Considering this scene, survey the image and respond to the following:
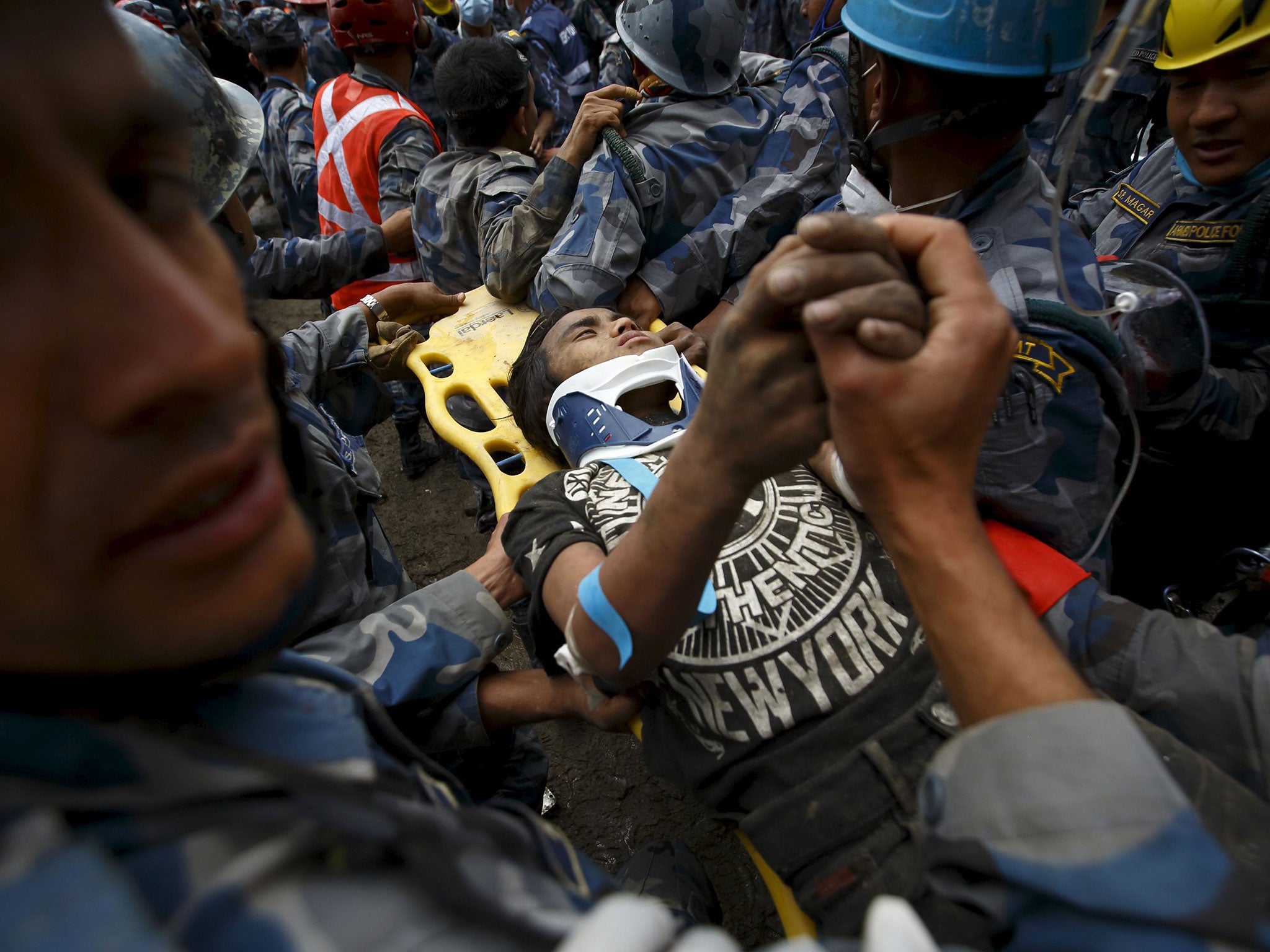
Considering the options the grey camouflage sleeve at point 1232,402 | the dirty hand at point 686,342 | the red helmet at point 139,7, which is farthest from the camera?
the red helmet at point 139,7

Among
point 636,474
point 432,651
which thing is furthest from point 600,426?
point 432,651

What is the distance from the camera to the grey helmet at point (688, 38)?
2768 millimetres

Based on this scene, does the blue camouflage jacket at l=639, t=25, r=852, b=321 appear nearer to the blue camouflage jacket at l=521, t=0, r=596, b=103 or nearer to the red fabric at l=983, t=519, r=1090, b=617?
the red fabric at l=983, t=519, r=1090, b=617

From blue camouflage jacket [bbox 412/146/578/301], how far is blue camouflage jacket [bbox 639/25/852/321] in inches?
18.6

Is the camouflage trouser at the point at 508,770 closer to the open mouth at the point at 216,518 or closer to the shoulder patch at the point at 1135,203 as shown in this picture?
the open mouth at the point at 216,518

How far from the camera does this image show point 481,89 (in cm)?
311

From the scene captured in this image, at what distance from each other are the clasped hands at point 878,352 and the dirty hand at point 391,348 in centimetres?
210

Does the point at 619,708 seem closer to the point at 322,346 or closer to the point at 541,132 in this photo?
the point at 322,346

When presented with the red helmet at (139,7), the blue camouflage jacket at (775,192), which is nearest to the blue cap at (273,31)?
the red helmet at (139,7)

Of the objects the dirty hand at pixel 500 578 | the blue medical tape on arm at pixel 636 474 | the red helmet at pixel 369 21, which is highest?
the red helmet at pixel 369 21

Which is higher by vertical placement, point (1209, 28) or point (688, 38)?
point (1209, 28)

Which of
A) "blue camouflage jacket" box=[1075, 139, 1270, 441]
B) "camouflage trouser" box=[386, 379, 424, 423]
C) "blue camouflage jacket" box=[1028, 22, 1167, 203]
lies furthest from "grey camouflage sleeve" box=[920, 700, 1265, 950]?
"camouflage trouser" box=[386, 379, 424, 423]

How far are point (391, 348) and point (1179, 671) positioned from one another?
2592 millimetres

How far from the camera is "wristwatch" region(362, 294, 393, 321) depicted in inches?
109
